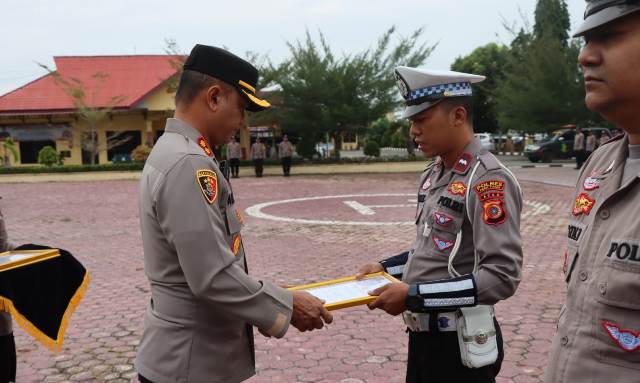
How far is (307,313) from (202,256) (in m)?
0.52

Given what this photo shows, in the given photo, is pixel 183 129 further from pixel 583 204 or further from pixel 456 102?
pixel 583 204

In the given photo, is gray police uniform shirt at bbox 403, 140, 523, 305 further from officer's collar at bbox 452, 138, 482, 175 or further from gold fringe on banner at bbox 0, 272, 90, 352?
gold fringe on banner at bbox 0, 272, 90, 352

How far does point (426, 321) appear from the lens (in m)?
2.33

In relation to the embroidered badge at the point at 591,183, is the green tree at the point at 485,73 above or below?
above

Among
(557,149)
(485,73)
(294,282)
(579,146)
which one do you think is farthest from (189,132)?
(485,73)

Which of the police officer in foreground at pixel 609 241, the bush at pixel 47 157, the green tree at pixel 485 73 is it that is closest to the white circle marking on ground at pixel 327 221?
the police officer in foreground at pixel 609 241

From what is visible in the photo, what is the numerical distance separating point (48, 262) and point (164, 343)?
124cm

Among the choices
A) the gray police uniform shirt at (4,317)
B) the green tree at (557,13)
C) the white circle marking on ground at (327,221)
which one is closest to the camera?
the gray police uniform shirt at (4,317)

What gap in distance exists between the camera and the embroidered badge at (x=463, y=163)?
2365mm

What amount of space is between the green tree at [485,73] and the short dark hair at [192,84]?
4109 centimetres

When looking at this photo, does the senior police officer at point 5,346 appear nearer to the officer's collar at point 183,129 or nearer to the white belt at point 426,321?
the officer's collar at point 183,129

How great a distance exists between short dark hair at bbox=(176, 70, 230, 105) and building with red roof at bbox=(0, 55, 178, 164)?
27.9m

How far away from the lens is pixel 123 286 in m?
6.57

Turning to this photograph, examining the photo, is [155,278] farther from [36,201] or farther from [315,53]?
[315,53]
